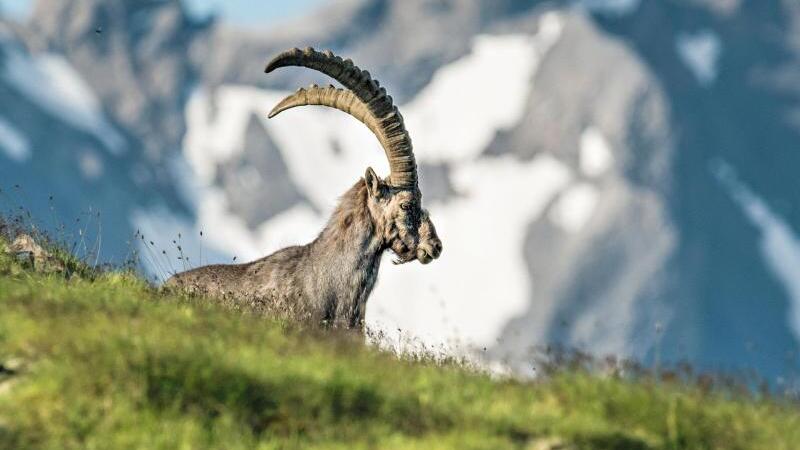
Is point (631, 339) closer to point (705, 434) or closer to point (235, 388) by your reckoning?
point (705, 434)

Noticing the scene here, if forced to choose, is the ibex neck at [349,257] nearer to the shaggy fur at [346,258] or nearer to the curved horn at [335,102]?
the shaggy fur at [346,258]

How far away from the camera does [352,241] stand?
631 inches

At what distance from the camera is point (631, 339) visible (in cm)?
1055

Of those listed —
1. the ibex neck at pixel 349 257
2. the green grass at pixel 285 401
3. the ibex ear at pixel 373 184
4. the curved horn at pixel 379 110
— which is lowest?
the green grass at pixel 285 401

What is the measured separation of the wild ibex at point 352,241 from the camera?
15781mm

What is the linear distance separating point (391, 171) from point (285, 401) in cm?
807

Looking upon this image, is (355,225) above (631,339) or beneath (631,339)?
above

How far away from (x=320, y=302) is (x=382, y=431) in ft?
24.2

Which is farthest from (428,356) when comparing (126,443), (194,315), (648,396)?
(126,443)

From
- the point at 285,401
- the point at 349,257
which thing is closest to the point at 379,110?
the point at 349,257

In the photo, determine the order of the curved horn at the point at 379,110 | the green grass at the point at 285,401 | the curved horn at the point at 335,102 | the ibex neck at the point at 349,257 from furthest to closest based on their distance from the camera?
the curved horn at the point at 335,102
the curved horn at the point at 379,110
the ibex neck at the point at 349,257
the green grass at the point at 285,401

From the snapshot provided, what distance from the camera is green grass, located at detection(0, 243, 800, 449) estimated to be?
8320 millimetres

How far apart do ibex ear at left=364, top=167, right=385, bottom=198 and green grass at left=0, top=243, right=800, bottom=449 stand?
5.96 m

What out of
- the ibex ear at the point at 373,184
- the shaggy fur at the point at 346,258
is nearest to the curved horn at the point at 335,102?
the ibex ear at the point at 373,184
